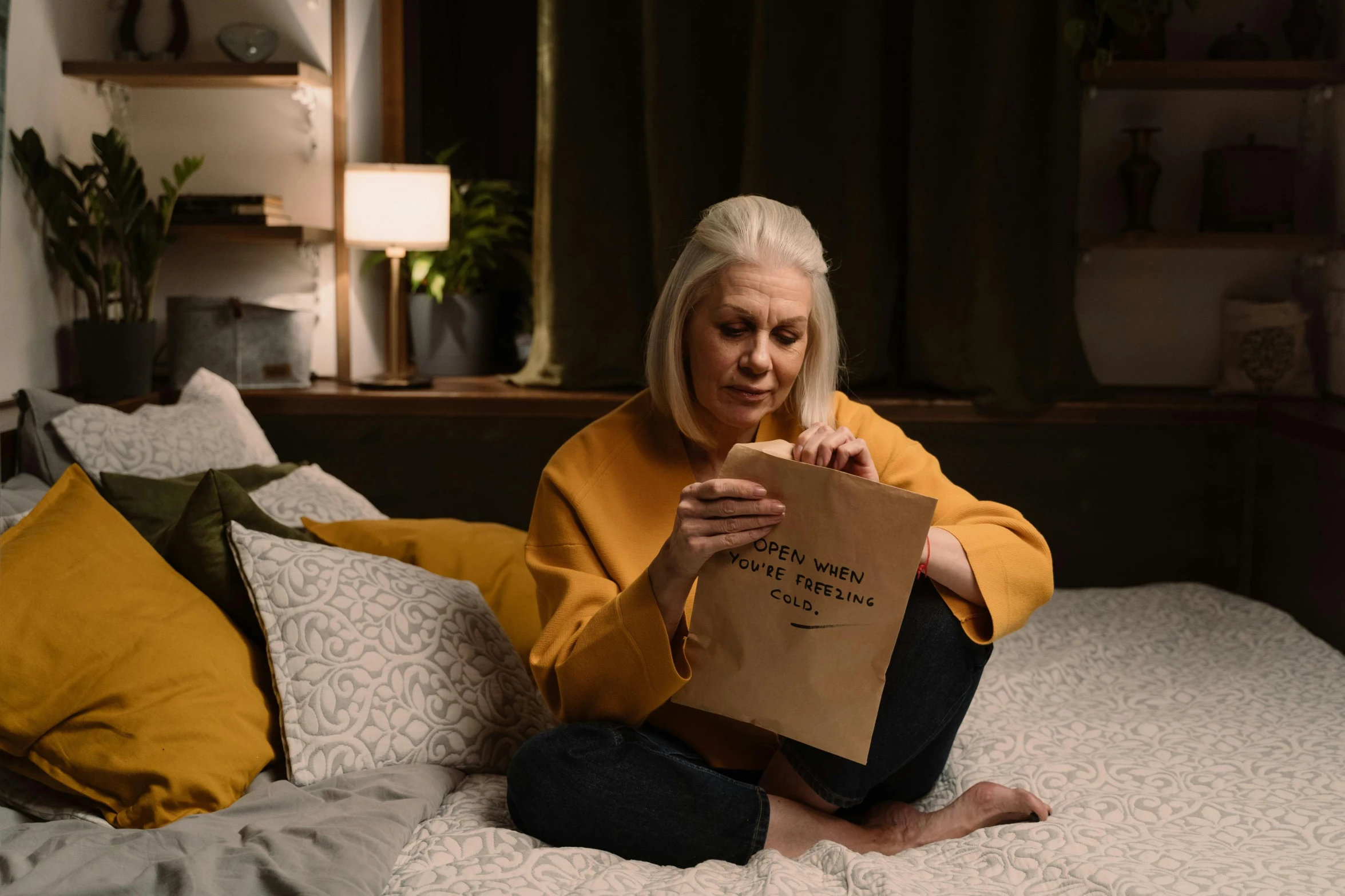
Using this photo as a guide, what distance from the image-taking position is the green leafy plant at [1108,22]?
8.72 ft

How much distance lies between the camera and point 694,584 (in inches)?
58.9

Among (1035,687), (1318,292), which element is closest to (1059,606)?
(1035,687)

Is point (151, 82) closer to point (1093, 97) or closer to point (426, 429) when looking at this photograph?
point (426, 429)

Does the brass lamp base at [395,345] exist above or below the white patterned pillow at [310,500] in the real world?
above

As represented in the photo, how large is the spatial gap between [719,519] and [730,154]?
181 cm

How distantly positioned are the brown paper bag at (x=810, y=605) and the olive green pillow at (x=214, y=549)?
2.15ft

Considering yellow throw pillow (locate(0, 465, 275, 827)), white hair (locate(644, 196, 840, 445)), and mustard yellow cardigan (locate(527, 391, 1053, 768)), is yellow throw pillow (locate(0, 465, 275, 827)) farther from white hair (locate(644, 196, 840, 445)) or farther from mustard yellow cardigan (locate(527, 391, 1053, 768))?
white hair (locate(644, 196, 840, 445))

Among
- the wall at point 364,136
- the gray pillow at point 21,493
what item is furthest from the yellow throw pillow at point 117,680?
the wall at point 364,136

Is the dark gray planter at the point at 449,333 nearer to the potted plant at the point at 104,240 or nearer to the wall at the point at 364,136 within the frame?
the wall at the point at 364,136

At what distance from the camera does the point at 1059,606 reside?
92.0 inches

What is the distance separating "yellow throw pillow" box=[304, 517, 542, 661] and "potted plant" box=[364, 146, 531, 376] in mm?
1130

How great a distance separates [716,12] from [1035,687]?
5.93 ft

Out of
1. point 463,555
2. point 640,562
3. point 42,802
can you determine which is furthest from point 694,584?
point 42,802

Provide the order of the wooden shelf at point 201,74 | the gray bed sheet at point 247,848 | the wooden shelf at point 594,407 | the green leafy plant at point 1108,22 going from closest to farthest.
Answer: the gray bed sheet at point 247,848, the wooden shelf at point 201,74, the green leafy plant at point 1108,22, the wooden shelf at point 594,407
